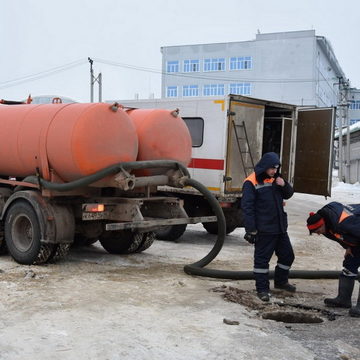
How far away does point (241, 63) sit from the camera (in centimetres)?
6066

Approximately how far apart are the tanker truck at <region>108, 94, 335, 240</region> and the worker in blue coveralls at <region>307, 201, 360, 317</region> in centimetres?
470

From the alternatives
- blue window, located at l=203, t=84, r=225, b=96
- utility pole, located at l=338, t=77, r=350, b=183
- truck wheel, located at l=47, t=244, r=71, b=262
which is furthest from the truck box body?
blue window, located at l=203, t=84, r=225, b=96

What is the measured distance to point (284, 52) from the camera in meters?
58.0

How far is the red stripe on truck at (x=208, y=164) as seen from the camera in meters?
10.7

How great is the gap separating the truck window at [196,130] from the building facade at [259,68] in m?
47.2

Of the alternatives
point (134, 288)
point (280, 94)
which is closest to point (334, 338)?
point (134, 288)

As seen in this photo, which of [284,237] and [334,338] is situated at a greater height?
[284,237]

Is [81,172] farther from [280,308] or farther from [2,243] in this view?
[280,308]

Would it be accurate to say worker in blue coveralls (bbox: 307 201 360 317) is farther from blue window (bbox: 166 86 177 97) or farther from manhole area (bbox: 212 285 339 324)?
blue window (bbox: 166 86 177 97)

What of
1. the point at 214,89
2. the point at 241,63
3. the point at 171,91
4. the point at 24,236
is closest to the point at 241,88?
the point at 241,63

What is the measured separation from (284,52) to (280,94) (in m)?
4.51

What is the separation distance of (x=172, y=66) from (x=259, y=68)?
1127 cm

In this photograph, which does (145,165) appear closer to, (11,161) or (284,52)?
(11,161)

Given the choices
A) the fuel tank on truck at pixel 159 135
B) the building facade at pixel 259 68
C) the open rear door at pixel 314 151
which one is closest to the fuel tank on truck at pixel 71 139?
the fuel tank on truck at pixel 159 135
